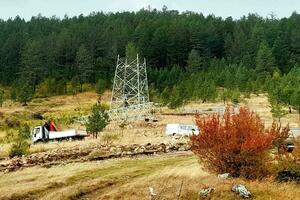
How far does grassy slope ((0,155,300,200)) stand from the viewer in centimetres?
2381

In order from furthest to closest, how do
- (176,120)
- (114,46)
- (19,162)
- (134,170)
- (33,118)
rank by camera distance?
(114,46) → (33,118) → (176,120) → (19,162) → (134,170)

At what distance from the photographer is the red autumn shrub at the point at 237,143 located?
25656mm

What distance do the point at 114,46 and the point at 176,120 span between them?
69.2 metres

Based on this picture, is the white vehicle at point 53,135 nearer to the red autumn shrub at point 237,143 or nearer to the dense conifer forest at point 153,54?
the red autumn shrub at point 237,143

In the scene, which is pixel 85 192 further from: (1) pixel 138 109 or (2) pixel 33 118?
(2) pixel 33 118

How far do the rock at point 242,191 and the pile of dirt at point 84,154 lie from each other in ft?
54.7

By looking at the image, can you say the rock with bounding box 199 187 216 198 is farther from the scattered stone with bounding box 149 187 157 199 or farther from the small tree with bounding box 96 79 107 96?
the small tree with bounding box 96 79 107 96

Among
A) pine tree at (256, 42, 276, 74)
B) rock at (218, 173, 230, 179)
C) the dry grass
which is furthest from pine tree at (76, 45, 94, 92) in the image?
rock at (218, 173, 230, 179)

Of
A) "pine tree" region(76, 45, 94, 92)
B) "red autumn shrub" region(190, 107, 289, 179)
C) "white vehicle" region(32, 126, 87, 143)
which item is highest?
"pine tree" region(76, 45, 94, 92)

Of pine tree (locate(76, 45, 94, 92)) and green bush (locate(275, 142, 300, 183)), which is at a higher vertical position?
pine tree (locate(76, 45, 94, 92))

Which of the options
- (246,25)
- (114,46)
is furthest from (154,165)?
(246,25)

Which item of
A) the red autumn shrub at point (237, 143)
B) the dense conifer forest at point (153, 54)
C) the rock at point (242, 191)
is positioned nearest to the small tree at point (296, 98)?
the dense conifer forest at point (153, 54)

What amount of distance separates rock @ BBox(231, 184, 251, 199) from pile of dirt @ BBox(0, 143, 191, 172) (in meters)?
16.7

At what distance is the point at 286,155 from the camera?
87.9ft
